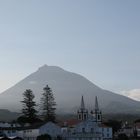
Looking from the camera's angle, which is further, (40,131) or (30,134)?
(30,134)

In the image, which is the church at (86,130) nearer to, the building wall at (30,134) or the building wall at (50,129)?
the building wall at (50,129)

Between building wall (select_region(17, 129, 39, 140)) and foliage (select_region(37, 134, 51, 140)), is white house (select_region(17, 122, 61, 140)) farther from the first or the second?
foliage (select_region(37, 134, 51, 140))

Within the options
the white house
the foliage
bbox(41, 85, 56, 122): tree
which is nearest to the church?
the white house

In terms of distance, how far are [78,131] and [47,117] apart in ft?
37.9

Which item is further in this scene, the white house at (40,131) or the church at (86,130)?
the church at (86,130)

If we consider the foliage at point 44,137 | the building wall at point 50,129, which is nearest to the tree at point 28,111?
the building wall at point 50,129

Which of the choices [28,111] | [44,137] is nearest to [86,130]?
[28,111]

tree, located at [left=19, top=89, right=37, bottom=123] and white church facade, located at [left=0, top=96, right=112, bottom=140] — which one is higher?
tree, located at [left=19, top=89, right=37, bottom=123]

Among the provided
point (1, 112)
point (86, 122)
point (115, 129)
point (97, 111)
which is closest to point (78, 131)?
point (86, 122)

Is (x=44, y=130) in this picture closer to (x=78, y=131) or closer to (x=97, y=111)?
(x=78, y=131)

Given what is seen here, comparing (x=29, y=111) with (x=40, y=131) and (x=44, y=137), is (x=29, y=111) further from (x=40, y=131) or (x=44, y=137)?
(x=44, y=137)

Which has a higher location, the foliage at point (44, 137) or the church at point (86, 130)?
the church at point (86, 130)

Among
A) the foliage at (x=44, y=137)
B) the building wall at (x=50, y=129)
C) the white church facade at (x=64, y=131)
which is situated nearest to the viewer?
the foliage at (x=44, y=137)

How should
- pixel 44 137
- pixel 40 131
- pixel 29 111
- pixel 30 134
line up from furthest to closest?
A: 1. pixel 29 111
2. pixel 30 134
3. pixel 40 131
4. pixel 44 137
